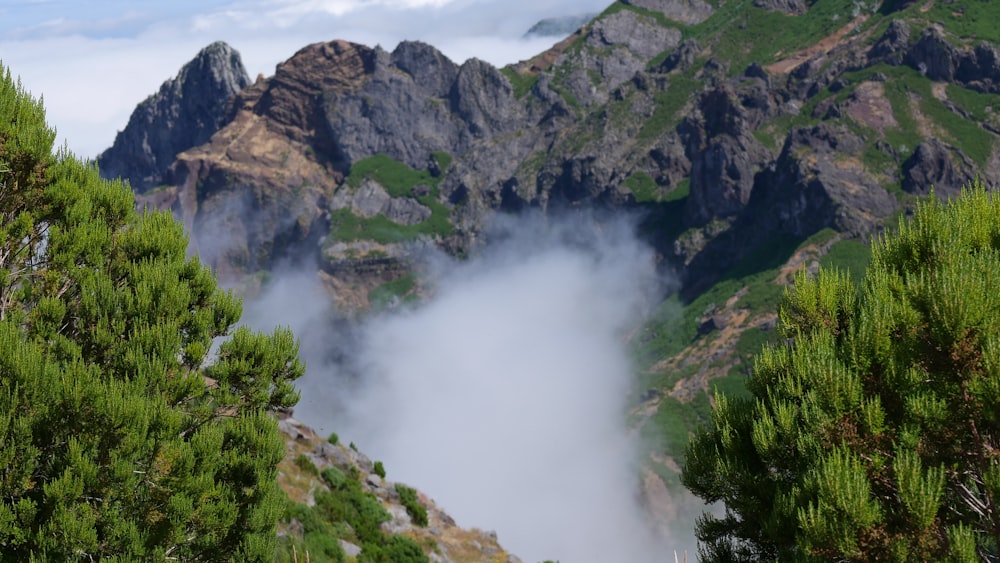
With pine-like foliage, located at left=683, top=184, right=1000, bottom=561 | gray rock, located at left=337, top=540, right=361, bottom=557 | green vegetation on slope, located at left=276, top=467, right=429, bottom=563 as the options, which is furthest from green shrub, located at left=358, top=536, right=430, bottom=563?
pine-like foliage, located at left=683, top=184, right=1000, bottom=561

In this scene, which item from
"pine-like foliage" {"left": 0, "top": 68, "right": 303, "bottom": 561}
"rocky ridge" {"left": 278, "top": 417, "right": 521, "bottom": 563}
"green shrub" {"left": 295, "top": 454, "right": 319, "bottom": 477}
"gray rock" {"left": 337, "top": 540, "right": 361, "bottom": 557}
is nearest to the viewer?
"pine-like foliage" {"left": 0, "top": 68, "right": 303, "bottom": 561}

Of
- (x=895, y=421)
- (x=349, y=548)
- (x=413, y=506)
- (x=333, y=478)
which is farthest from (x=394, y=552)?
(x=895, y=421)

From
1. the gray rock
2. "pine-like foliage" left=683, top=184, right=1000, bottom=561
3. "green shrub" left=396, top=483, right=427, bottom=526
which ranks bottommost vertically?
"pine-like foliage" left=683, top=184, right=1000, bottom=561

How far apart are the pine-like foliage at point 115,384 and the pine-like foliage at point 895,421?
559 inches

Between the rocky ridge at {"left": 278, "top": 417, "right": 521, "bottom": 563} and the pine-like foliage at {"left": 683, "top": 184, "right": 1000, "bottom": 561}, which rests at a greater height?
the rocky ridge at {"left": 278, "top": 417, "right": 521, "bottom": 563}

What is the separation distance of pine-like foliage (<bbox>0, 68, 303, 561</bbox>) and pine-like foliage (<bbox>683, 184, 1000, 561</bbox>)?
14194mm

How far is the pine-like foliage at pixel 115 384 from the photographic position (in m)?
21.5

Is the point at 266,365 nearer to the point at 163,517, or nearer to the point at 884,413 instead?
the point at 163,517

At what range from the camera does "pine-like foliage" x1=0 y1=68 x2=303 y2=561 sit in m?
21.5

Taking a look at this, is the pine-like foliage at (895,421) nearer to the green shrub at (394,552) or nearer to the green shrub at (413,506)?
the green shrub at (394,552)

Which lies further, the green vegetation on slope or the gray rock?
the gray rock

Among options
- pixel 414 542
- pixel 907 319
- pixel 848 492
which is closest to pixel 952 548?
pixel 848 492

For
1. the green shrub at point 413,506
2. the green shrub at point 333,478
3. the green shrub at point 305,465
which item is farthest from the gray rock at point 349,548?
the green shrub at point 413,506

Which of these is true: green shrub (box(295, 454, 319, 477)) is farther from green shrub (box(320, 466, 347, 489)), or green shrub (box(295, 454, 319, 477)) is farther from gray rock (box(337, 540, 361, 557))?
gray rock (box(337, 540, 361, 557))
